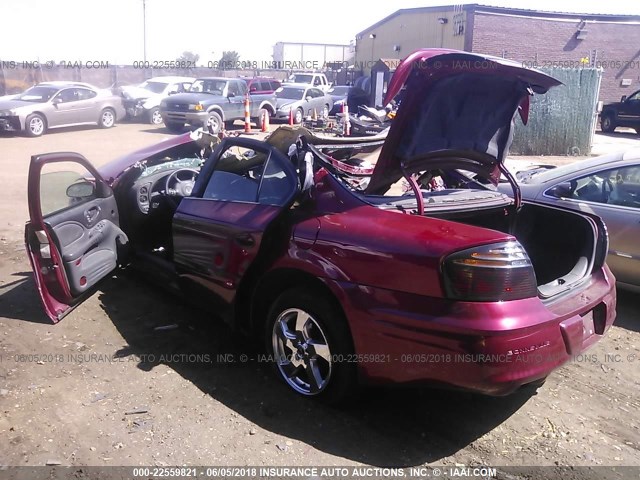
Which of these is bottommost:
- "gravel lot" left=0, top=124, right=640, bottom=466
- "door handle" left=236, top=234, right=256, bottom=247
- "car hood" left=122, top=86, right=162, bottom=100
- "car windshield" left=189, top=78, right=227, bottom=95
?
"gravel lot" left=0, top=124, right=640, bottom=466

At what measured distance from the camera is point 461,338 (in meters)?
2.76

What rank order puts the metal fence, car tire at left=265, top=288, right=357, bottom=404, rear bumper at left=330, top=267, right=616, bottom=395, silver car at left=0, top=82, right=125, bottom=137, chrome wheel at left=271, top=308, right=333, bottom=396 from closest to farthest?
rear bumper at left=330, top=267, right=616, bottom=395, car tire at left=265, top=288, right=357, bottom=404, chrome wheel at left=271, top=308, right=333, bottom=396, the metal fence, silver car at left=0, top=82, right=125, bottom=137

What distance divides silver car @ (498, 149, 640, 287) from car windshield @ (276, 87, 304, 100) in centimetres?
1843

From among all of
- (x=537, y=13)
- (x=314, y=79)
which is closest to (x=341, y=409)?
(x=314, y=79)

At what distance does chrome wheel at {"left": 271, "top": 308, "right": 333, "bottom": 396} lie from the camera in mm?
3400

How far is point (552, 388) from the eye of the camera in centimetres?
380

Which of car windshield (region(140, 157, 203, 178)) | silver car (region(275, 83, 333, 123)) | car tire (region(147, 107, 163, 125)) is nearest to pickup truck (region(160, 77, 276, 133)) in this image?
silver car (region(275, 83, 333, 123))

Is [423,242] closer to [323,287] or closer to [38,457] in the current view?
[323,287]

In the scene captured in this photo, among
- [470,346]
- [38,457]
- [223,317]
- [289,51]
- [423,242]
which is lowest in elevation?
[38,457]

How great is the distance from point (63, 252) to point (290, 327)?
1.81 m

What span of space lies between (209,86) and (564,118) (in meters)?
12.1

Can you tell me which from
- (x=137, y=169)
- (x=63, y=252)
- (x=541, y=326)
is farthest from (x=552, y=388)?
(x=137, y=169)

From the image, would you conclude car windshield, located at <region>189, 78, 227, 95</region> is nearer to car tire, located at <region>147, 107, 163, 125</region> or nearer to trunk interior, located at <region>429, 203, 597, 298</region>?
car tire, located at <region>147, 107, 163, 125</region>

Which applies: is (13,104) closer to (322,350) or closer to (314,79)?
(314,79)
